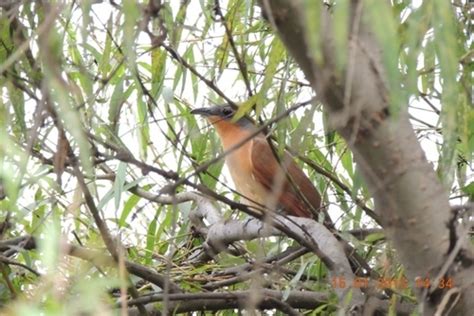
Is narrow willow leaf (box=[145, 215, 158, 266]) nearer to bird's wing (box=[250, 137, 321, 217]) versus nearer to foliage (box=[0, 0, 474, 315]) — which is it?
foliage (box=[0, 0, 474, 315])

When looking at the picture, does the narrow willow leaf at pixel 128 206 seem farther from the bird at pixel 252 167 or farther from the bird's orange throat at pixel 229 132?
the bird's orange throat at pixel 229 132

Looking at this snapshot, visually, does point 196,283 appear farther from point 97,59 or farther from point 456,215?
point 456,215

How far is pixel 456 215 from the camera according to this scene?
5.13 ft

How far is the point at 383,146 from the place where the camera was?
56.9 inches

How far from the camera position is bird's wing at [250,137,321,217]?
3.46 metres

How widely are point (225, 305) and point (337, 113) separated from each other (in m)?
1.24

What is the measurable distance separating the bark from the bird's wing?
5.30 ft

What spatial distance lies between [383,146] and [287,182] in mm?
2244

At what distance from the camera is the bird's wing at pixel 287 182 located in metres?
3.46

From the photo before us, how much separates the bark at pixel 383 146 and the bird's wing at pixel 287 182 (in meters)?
1.62

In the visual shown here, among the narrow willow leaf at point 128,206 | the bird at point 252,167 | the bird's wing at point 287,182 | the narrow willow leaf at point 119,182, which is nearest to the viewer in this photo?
the narrow willow leaf at point 119,182
